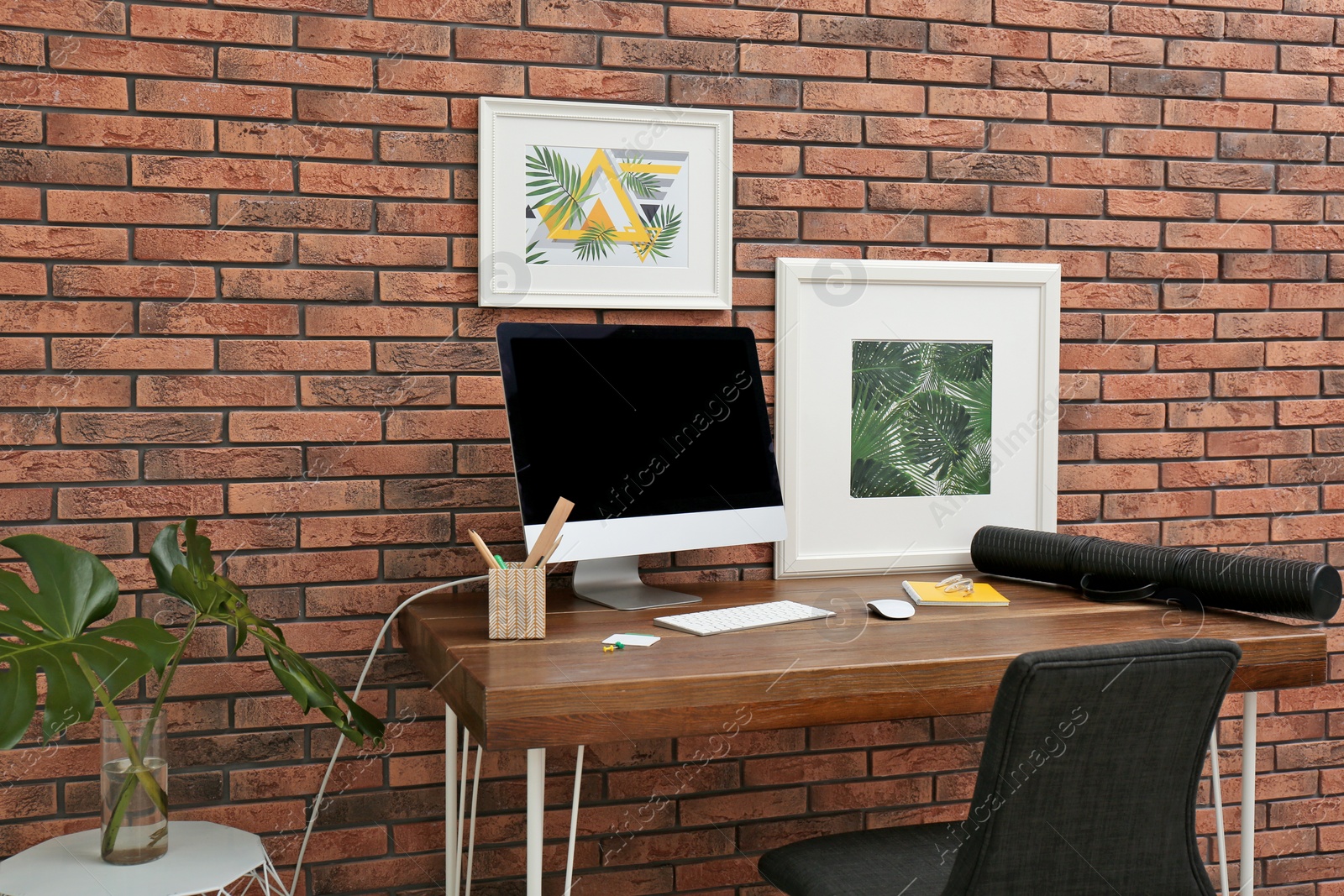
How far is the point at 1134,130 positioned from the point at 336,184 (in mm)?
1810

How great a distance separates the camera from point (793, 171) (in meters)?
2.39

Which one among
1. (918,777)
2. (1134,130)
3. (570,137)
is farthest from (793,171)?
(918,777)

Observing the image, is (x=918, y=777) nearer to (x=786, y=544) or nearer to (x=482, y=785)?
(x=786, y=544)

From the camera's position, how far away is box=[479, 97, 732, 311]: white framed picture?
2.22 metres

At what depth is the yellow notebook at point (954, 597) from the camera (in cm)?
212

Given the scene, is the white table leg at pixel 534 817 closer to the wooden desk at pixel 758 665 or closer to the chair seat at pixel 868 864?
the wooden desk at pixel 758 665

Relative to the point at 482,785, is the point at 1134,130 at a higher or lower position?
higher

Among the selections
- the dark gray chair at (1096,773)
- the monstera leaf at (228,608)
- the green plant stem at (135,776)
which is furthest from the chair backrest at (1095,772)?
the green plant stem at (135,776)

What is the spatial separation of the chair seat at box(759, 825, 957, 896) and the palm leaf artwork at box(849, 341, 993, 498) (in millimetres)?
832

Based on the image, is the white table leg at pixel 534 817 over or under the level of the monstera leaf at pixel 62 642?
under

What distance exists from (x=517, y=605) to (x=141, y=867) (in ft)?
2.26

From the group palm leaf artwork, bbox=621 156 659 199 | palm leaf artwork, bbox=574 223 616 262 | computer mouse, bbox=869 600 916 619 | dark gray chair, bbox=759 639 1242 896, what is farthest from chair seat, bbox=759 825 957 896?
palm leaf artwork, bbox=621 156 659 199

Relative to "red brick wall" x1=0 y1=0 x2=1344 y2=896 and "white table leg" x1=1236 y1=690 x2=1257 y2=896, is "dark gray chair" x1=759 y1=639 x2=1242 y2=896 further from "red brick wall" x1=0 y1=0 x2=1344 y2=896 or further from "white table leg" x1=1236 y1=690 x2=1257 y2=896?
"red brick wall" x1=0 y1=0 x2=1344 y2=896

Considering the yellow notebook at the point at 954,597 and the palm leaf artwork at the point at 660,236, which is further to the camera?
the palm leaf artwork at the point at 660,236
